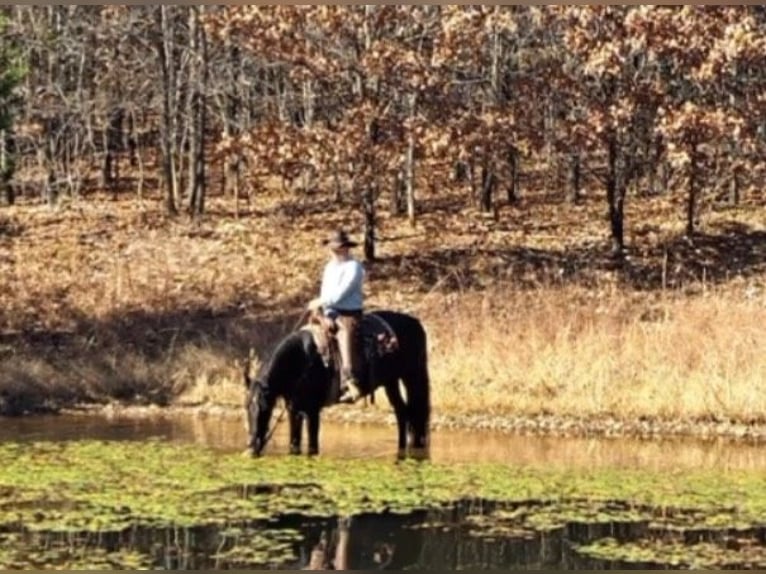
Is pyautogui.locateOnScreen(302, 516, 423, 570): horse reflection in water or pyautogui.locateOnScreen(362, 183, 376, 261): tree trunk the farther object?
pyautogui.locateOnScreen(362, 183, 376, 261): tree trunk

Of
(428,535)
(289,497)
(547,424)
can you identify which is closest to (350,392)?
(289,497)

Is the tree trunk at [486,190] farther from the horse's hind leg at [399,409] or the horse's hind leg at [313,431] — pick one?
the horse's hind leg at [313,431]

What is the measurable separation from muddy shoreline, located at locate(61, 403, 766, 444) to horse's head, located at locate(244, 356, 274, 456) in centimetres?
367

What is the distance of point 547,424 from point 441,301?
8.06 meters

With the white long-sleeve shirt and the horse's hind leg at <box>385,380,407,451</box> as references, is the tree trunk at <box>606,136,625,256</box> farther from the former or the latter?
the white long-sleeve shirt

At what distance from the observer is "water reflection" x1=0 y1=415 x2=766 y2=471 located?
14.8 metres

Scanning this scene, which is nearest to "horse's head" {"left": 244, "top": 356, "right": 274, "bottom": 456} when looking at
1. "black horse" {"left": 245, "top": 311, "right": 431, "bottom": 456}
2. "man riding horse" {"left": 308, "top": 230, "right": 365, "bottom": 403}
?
"black horse" {"left": 245, "top": 311, "right": 431, "bottom": 456}

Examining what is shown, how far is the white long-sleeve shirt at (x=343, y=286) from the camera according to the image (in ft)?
47.4

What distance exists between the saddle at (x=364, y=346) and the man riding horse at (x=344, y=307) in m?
0.05

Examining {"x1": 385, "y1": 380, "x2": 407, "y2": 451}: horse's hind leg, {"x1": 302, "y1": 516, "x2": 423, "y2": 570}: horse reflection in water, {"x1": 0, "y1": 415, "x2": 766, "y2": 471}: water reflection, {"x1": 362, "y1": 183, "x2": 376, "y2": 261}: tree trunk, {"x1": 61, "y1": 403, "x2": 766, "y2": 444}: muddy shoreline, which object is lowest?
{"x1": 302, "y1": 516, "x2": 423, "y2": 570}: horse reflection in water

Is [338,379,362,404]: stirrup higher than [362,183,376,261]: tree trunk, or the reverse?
[362,183,376,261]: tree trunk

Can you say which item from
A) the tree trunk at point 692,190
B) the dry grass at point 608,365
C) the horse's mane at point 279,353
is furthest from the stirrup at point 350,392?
the tree trunk at point 692,190

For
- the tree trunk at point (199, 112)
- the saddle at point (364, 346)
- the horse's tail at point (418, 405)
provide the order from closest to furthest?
the saddle at point (364, 346) < the horse's tail at point (418, 405) < the tree trunk at point (199, 112)

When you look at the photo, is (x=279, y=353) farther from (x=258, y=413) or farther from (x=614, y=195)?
(x=614, y=195)
